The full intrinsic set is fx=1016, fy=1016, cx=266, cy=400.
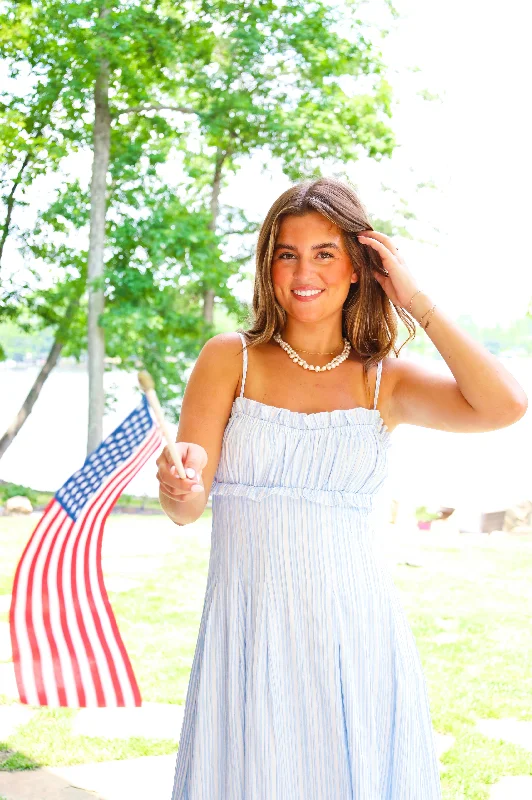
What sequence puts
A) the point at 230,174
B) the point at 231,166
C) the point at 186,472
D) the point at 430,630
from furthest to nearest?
the point at 230,174, the point at 231,166, the point at 430,630, the point at 186,472

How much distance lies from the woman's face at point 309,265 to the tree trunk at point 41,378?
23.6 ft

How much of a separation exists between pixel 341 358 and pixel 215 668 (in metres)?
0.51

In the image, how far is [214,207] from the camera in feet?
28.6

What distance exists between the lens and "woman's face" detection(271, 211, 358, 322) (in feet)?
5.06

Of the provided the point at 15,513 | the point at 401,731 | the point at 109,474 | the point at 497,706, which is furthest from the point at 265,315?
the point at 15,513

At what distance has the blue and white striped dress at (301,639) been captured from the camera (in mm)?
1430

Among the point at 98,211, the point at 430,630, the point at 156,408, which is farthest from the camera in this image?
the point at 98,211

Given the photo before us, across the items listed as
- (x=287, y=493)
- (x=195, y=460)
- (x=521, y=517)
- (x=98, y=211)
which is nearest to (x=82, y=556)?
(x=287, y=493)

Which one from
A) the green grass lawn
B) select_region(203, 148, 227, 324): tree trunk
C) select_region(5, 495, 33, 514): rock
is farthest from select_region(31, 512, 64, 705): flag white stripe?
select_region(203, 148, 227, 324): tree trunk

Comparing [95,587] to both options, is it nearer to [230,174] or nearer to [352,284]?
[352,284]

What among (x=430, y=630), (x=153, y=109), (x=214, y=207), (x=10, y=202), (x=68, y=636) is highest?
(x=153, y=109)

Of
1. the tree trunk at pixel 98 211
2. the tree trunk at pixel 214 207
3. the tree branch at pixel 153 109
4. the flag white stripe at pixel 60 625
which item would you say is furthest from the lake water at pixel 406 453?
the flag white stripe at pixel 60 625

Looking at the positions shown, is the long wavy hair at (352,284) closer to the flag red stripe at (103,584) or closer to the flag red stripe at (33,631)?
the flag red stripe at (103,584)

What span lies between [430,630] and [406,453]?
403 centimetres
